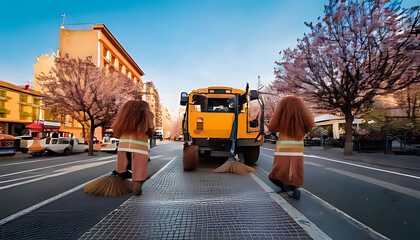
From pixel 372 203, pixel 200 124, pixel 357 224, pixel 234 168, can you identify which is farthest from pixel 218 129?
pixel 357 224

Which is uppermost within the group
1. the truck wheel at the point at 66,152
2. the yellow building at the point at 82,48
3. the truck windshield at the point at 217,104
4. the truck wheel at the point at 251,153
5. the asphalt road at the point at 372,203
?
the yellow building at the point at 82,48

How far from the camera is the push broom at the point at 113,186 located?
415 cm

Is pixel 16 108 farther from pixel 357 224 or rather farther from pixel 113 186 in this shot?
pixel 357 224

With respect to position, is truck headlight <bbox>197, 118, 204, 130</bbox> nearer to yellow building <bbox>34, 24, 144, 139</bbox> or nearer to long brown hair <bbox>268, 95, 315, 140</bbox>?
long brown hair <bbox>268, 95, 315, 140</bbox>

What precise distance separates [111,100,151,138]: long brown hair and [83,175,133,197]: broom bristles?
886 millimetres

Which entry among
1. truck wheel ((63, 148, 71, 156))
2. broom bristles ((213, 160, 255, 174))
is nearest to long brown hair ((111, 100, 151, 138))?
broom bristles ((213, 160, 255, 174))

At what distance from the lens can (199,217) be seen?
296cm

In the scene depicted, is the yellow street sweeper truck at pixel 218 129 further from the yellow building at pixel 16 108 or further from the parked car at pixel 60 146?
the yellow building at pixel 16 108

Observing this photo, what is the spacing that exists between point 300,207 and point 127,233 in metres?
2.44

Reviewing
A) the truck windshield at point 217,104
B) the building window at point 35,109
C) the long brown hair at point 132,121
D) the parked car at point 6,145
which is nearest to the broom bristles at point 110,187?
the long brown hair at point 132,121

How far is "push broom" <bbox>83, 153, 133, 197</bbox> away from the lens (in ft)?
13.6

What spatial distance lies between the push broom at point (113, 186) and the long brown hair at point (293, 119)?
272 centimetres

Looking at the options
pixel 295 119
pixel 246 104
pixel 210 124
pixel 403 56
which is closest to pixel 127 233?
pixel 295 119

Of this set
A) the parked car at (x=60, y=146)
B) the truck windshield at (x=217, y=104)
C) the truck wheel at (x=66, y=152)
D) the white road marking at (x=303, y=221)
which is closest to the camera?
the white road marking at (x=303, y=221)
